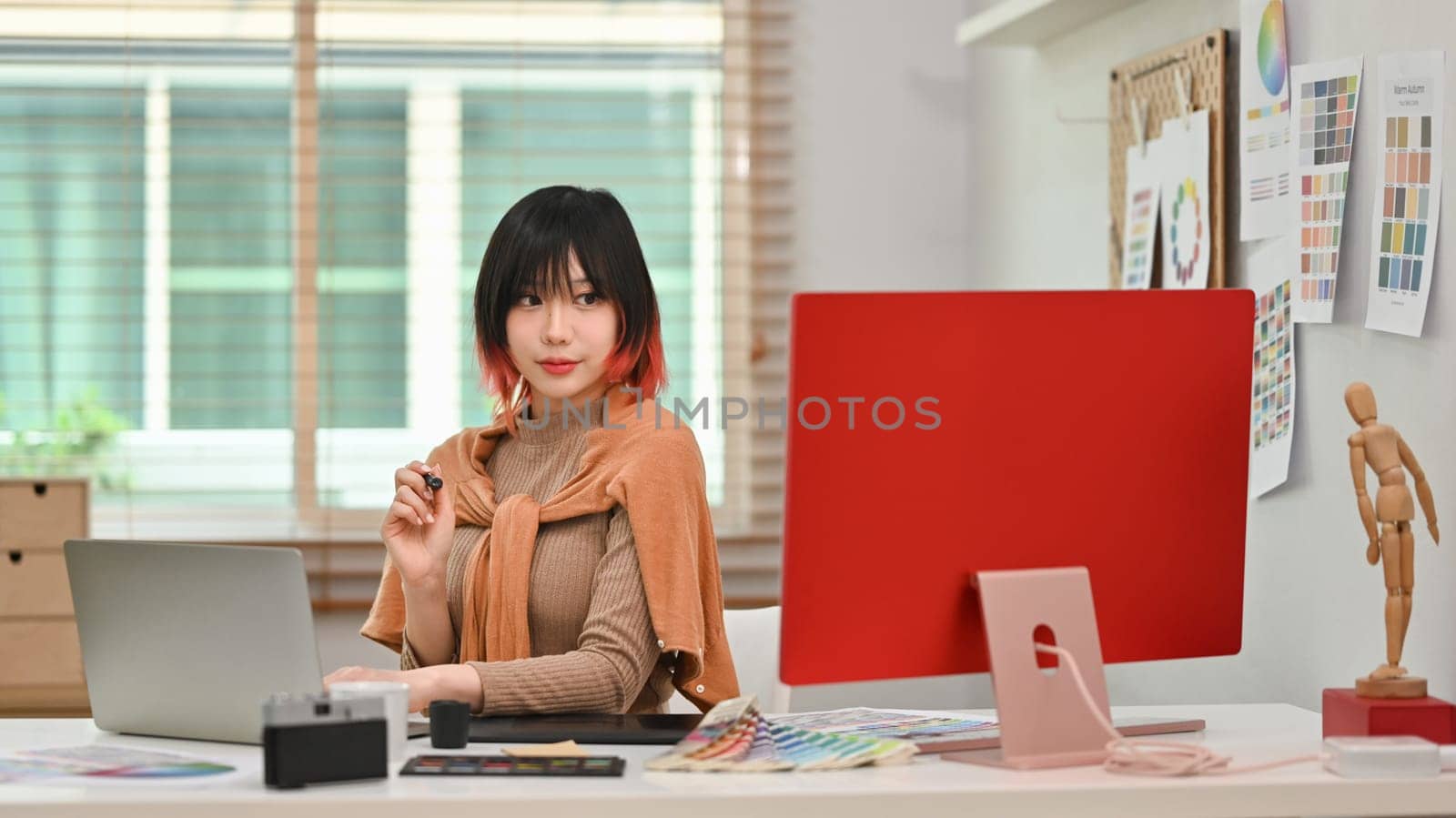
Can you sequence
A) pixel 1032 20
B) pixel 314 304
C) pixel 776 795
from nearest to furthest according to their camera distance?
pixel 776 795
pixel 1032 20
pixel 314 304

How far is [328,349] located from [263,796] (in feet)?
7.28

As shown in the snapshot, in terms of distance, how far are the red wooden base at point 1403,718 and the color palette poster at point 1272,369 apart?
0.56 metres

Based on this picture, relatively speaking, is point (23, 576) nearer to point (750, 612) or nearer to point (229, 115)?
point (229, 115)

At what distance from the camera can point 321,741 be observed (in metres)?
1.22

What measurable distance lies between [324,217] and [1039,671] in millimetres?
2349

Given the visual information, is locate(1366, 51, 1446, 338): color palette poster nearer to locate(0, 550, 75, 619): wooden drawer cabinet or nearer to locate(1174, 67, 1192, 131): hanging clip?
locate(1174, 67, 1192, 131): hanging clip

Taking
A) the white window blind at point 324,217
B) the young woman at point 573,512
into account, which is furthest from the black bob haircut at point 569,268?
the white window blind at point 324,217

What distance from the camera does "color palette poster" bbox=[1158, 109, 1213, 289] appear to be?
217 cm

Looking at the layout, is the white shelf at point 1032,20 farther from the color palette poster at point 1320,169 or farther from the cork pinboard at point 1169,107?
the color palette poster at point 1320,169

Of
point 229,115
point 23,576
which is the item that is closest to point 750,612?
point 23,576

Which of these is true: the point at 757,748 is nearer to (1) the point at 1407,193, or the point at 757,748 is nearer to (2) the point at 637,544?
(2) the point at 637,544

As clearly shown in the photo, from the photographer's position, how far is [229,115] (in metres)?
3.30

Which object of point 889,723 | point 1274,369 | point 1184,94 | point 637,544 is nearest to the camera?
point 889,723

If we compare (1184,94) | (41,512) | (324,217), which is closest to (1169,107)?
(1184,94)
